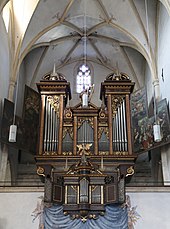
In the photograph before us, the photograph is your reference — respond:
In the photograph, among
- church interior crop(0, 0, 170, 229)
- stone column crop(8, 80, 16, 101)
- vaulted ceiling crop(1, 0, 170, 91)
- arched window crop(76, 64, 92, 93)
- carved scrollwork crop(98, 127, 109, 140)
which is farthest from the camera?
arched window crop(76, 64, 92, 93)

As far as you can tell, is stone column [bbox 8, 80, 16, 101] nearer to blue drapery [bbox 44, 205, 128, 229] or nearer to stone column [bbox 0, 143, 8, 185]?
stone column [bbox 0, 143, 8, 185]

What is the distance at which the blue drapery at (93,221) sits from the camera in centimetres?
1090

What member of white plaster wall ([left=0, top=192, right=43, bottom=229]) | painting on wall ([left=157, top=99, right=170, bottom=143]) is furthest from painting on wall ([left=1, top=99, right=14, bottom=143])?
painting on wall ([left=157, top=99, right=170, bottom=143])

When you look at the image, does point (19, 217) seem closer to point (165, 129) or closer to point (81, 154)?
point (81, 154)

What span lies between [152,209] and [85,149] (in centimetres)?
302

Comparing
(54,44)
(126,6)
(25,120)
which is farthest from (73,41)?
(25,120)

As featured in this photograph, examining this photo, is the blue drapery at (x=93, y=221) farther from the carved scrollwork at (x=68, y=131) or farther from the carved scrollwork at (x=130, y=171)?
the carved scrollwork at (x=68, y=131)

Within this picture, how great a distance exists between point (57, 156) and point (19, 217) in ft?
7.83

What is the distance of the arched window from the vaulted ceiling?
0.68 metres

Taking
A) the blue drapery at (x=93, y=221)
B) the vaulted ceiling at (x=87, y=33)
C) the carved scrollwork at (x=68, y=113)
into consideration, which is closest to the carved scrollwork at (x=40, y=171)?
the blue drapery at (x=93, y=221)

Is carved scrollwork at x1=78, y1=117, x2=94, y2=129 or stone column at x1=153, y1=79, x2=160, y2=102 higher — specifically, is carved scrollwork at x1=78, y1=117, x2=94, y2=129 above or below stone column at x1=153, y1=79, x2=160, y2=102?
below

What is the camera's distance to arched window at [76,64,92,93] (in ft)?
62.2

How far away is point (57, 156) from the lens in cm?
1243

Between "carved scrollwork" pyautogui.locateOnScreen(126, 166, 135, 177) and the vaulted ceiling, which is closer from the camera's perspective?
"carved scrollwork" pyautogui.locateOnScreen(126, 166, 135, 177)
